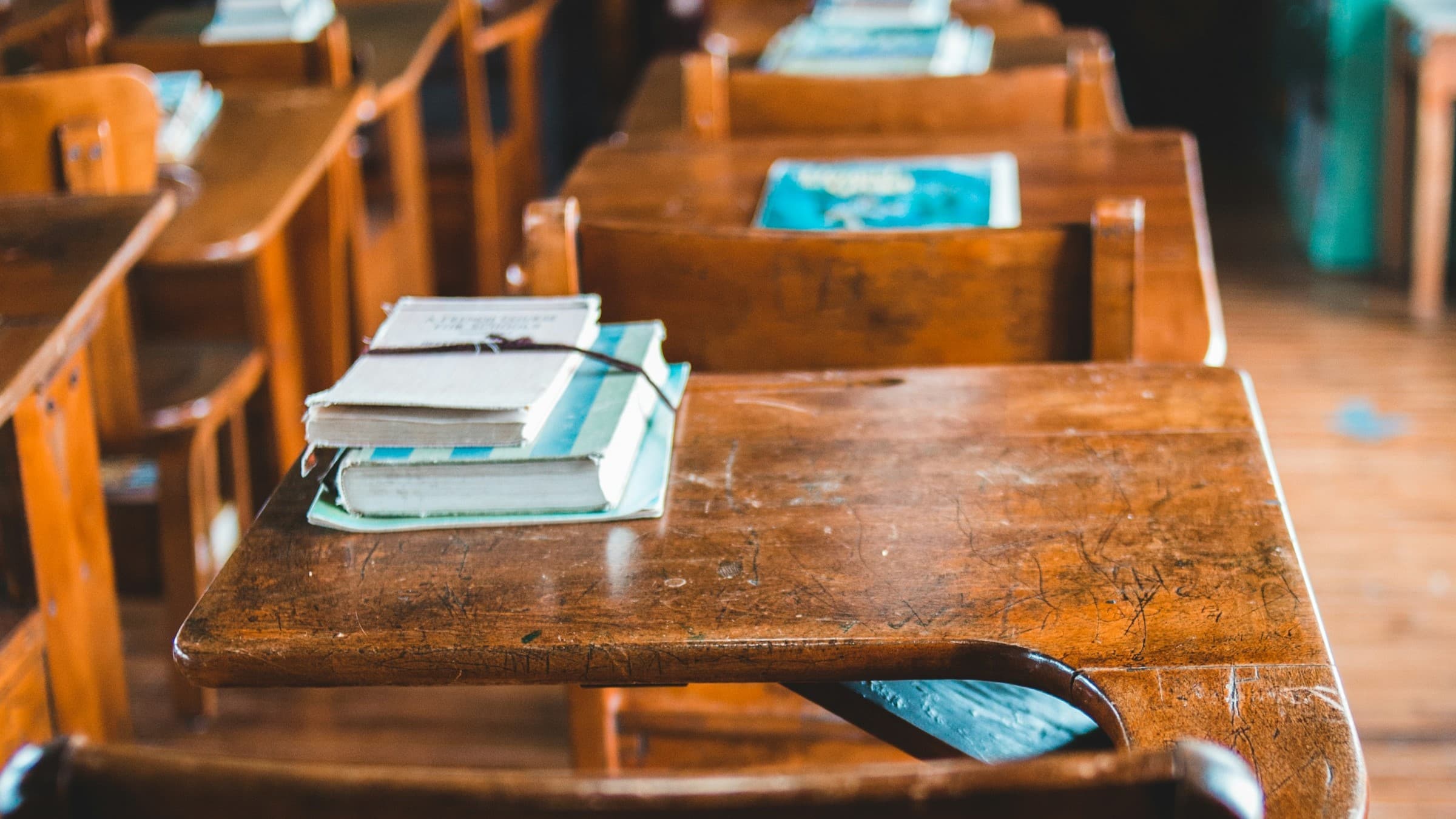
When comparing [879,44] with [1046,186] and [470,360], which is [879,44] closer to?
[1046,186]

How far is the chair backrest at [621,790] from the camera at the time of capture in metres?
0.45

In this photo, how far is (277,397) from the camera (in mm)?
2352

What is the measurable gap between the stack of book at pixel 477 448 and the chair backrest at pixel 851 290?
275 millimetres

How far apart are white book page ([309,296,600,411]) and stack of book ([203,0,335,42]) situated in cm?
210

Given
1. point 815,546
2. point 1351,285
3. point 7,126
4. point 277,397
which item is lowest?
point 1351,285

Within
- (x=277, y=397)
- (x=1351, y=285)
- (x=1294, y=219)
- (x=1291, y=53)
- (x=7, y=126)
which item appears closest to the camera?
(x=7, y=126)

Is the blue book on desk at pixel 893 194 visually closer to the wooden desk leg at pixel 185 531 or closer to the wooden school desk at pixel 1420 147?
the wooden desk leg at pixel 185 531

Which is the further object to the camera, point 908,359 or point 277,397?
point 277,397

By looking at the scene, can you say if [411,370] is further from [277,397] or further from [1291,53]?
[1291,53]

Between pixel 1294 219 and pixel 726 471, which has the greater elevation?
pixel 726 471

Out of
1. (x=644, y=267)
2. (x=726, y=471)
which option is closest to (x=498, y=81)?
(x=644, y=267)

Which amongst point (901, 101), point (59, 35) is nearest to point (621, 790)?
point (901, 101)

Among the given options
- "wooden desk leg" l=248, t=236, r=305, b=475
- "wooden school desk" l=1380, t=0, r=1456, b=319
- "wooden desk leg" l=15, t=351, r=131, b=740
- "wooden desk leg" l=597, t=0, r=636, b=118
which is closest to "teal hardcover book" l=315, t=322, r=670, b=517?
"wooden desk leg" l=15, t=351, r=131, b=740

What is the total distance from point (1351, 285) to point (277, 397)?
2701 millimetres
